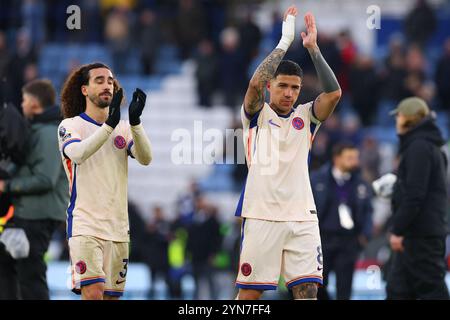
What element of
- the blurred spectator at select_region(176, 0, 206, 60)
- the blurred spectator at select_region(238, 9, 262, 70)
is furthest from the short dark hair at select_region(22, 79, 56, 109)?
the blurred spectator at select_region(176, 0, 206, 60)

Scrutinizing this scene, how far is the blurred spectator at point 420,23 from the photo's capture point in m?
23.6

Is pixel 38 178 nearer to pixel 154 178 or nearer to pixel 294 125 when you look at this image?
pixel 294 125

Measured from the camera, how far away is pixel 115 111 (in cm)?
947

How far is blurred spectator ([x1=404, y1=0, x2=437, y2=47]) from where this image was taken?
928 inches

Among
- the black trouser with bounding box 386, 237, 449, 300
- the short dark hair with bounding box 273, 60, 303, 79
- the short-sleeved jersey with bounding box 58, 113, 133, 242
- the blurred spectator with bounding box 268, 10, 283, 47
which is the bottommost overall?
the black trouser with bounding box 386, 237, 449, 300

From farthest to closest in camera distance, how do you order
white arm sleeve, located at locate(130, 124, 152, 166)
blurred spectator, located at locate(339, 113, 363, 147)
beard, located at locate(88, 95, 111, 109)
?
blurred spectator, located at locate(339, 113, 363, 147)
beard, located at locate(88, 95, 111, 109)
white arm sleeve, located at locate(130, 124, 152, 166)

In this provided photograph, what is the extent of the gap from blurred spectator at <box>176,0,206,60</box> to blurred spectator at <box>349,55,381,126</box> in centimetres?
371

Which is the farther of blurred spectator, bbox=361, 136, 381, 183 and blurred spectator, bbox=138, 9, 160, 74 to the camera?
blurred spectator, bbox=138, 9, 160, 74

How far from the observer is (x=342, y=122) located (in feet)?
72.0

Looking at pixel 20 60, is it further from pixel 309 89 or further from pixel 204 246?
pixel 204 246

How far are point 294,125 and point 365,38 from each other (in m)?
15.6

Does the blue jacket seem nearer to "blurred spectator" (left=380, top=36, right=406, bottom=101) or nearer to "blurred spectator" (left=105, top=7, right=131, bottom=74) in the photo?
"blurred spectator" (left=380, top=36, right=406, bottom=101)

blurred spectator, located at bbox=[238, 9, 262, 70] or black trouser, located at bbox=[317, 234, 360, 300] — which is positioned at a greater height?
blurred spectator, located at bbox=[238, 9, 262, 70]

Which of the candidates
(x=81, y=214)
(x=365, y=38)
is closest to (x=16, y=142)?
(x=81, y=214)
